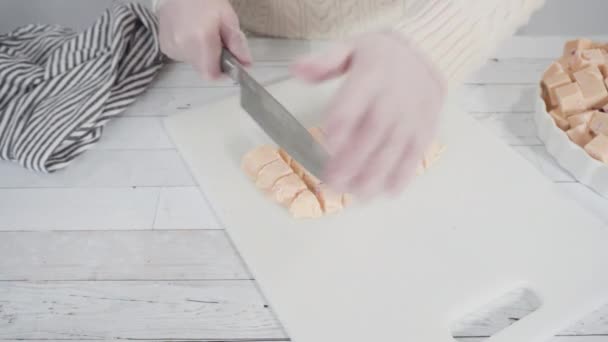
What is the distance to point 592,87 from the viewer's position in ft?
2.84

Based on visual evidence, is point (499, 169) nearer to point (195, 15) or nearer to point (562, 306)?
point (562, 306)

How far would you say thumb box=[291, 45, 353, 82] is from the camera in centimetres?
47

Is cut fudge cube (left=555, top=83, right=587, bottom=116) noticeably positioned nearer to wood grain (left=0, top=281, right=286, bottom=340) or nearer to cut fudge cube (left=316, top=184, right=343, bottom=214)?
cut fudge cube (left=316, top=184, right=343, bottom=214)

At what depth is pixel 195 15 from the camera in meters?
0.75

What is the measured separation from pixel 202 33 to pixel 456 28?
0.34m

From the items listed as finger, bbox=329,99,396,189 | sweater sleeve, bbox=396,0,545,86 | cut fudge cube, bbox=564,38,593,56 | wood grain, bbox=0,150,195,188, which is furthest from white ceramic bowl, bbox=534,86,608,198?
wood grain, bbox=0,150,195,188

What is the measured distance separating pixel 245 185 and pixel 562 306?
1.55ft

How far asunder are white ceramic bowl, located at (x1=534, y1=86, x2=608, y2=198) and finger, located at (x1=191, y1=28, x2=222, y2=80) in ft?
1.75

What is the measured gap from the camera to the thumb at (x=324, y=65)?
47 centimetres

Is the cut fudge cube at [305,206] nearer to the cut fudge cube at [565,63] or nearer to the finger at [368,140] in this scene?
the finger at [368,140]

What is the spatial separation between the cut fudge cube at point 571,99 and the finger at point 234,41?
502mm

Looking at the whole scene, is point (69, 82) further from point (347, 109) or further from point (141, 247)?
point (347, 109)

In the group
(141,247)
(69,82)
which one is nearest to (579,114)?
(141,247)

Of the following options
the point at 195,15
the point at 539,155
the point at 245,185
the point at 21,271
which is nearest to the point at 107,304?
the point at 21,271
